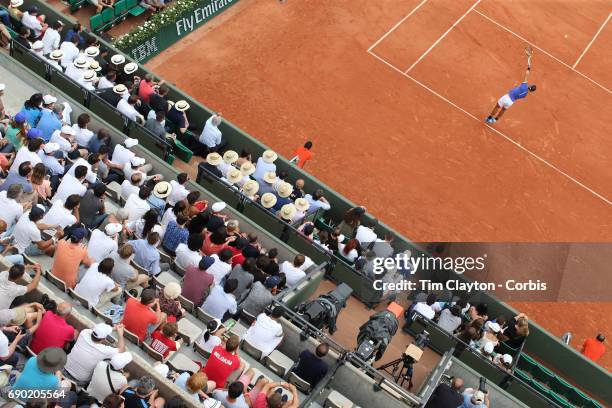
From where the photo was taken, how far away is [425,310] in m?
15.5

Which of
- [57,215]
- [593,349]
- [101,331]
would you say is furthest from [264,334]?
[593,349]

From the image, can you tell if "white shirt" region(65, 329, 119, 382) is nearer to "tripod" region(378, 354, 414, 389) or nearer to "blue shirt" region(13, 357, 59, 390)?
"blue shirt" region(13, 357, 59, 390)

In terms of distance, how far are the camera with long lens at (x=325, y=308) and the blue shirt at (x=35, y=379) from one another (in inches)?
209

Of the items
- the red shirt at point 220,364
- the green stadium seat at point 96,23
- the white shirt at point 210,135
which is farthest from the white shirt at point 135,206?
the green stadium seat at point 96,23

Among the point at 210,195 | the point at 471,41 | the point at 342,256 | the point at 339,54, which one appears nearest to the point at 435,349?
the point at 342,256

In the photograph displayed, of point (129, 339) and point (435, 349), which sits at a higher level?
point (129, 339)

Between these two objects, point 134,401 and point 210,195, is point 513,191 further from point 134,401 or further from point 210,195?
point 134,401

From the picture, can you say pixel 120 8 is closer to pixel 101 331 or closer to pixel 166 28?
pixel 166 28

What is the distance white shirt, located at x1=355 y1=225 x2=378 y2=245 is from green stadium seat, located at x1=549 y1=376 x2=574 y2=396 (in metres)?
4.97

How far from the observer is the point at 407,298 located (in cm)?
1655

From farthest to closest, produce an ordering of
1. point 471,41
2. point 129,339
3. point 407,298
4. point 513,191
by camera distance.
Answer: point 471,41
point 513,191
point 407,298
point 129,339

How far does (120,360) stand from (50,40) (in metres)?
10.8

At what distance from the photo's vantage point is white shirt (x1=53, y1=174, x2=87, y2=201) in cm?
1335

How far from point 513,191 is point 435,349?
741 centimetres
